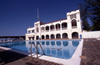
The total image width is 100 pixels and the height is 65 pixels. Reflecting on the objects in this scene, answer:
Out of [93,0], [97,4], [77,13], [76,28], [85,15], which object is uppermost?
[93,0]

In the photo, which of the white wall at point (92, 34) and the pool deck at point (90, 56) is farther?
the white wall at point (92, 34)

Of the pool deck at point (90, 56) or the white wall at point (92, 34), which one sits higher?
the white wall at point (92, 34)

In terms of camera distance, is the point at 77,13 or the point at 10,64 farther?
the point at 77,13

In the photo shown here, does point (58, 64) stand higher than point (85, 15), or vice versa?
point (85, 15)

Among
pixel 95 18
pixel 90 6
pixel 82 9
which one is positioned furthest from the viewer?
pixel 82 9

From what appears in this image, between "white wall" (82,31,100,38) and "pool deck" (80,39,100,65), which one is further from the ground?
"white wall" (82,31,100,38)

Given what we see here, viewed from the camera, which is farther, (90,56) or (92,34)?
(92,34)

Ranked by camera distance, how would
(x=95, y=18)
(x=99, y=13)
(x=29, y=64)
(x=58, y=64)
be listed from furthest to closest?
(x=95, y=18)
(x=99, y=13)
(x=29, y=64)
(x=58, y=64)

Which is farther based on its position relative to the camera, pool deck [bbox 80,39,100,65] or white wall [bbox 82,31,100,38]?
white wall [bbox 82,31,100,38]

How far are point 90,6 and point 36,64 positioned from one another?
32.0m

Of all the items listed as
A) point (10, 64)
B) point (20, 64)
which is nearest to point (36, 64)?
point (20, 64)

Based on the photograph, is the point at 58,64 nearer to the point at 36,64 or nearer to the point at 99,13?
the point at 36,64

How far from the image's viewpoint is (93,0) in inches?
894

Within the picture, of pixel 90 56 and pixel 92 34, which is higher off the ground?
pixel 92 34
